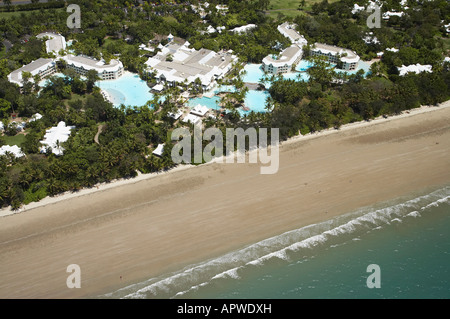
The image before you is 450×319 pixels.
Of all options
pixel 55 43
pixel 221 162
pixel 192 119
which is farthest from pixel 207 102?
pixel 55 43

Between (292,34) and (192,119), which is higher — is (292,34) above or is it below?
above

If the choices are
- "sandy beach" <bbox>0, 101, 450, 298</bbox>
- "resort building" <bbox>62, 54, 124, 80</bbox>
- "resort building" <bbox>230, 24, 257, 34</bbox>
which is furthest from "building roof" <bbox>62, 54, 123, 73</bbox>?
"sandy beach" <bbox>0, 101, 450, 298</bbox>

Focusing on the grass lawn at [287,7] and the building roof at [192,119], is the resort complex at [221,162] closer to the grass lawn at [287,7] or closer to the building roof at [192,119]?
the building roof at [192,119]

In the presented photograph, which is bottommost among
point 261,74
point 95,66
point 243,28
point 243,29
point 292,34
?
point 261,74

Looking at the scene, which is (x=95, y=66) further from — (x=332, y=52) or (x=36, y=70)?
(x=332, y=52)

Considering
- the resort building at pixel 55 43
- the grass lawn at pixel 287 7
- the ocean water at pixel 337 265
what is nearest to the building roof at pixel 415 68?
the ocean water at pixel 337 265

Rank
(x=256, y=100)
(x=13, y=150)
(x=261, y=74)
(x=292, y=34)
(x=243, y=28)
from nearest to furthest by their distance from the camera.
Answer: (x=13, y=150) < (x=256, y=100) < (x=261, y=74) < (x=292, y=34) < (x=243, y=28)

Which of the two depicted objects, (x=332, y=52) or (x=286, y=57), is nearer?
(x=286, y=57)
